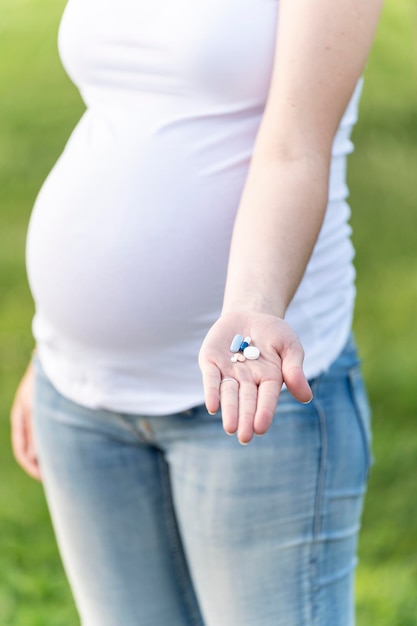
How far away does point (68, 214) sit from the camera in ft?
5.31

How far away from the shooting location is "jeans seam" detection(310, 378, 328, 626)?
61.5 inches

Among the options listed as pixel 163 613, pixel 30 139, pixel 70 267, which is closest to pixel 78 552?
pixel 163 613

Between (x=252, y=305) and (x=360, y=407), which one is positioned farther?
(x=360, y=407)

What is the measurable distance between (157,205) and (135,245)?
7 cm

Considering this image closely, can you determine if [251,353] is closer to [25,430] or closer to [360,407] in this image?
[360,407]

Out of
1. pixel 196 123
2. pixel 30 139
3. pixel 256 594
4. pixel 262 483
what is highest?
pixel 196 123

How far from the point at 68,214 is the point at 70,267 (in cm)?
8

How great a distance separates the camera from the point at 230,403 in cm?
115

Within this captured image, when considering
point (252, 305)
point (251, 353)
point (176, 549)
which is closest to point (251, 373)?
point (251, 353)

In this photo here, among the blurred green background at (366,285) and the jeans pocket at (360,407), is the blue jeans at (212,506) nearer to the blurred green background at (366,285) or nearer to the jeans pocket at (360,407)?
the jeans pocket at (360,407)

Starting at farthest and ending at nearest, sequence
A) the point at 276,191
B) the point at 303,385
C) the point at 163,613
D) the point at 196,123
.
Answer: the point at 163,613, the point at 196,123, the point at 276,191, the point at 303,385

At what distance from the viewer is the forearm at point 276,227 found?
1.33 m

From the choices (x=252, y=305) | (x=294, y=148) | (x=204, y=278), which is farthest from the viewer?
(x=204, y=278)

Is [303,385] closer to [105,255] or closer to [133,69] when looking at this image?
[105,255]
